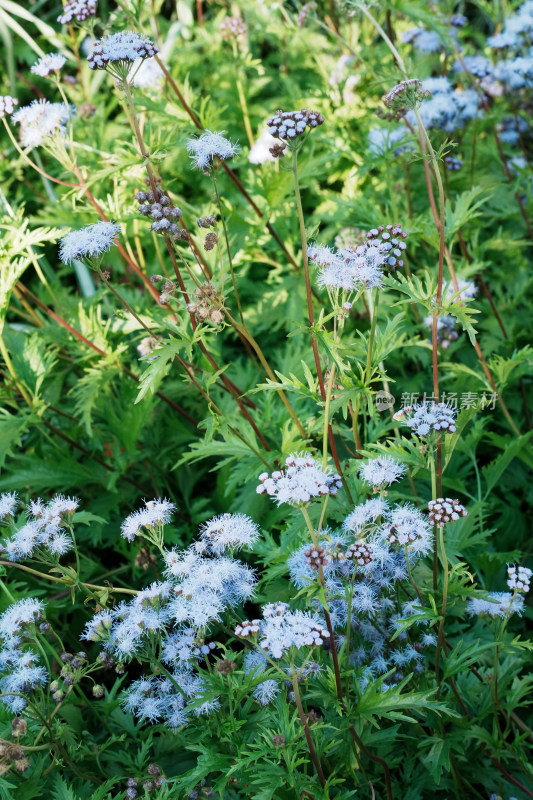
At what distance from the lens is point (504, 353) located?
151 inches

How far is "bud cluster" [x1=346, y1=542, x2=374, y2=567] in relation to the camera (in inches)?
78.6

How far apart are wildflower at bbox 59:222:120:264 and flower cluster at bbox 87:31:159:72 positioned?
512 mm

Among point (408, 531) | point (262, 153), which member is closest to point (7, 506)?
point (408, 531)

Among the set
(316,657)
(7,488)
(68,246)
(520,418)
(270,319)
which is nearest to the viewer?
(316,657)

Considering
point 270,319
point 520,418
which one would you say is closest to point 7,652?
point 270,319

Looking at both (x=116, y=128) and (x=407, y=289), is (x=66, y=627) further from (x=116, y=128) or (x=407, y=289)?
(x=116, y=128)

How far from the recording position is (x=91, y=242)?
7.84 feet

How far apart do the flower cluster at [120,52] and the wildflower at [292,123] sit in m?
0.53

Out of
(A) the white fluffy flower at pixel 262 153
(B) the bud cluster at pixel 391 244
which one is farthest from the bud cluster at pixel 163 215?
(A) the white fluffy flower at pixel 262 153

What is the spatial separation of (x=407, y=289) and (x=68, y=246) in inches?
43.1

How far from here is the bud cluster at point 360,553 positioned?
78.6 inches

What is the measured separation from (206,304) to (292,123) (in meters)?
0.60

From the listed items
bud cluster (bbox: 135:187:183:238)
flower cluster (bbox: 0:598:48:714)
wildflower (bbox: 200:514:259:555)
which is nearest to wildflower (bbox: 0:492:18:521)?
A: flower cluster (bbox: 0:598:48:714)

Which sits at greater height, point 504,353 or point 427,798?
point 504,353
